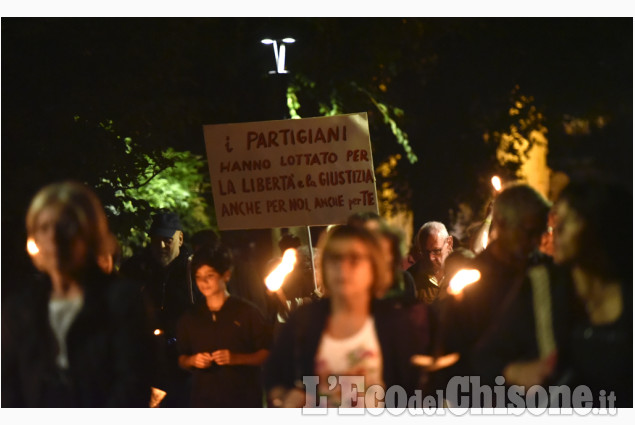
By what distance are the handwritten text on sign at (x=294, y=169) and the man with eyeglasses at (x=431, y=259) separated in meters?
0.49

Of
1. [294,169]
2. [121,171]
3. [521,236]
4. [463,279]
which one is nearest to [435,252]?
[294,169]

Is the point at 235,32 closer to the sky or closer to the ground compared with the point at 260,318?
closer to the sky

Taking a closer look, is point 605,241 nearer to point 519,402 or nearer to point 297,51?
point 519,402

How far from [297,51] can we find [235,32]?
3.58 feet

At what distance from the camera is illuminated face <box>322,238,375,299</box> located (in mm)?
4352

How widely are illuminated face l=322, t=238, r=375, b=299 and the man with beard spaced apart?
3468 millimetres

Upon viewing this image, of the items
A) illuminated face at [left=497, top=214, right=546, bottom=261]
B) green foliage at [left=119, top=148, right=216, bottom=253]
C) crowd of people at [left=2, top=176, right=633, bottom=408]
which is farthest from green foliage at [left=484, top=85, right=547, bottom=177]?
illuminated face at [left=497, top=214, right=546, bottom=261]

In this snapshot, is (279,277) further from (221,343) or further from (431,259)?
(431,259)

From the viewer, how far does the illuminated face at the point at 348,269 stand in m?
4.35

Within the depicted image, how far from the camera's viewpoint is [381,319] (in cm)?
441

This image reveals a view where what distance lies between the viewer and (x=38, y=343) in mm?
4398

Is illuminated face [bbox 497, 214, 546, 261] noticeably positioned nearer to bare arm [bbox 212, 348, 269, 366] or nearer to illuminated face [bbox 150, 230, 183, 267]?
bare arm [bbox 212, 348, 269, 366]

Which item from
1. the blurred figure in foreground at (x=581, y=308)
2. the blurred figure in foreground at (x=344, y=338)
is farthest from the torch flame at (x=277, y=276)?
the blurred figure in foreground at (x=581, y=308)

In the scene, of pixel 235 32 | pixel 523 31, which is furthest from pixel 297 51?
pixel 523 31
